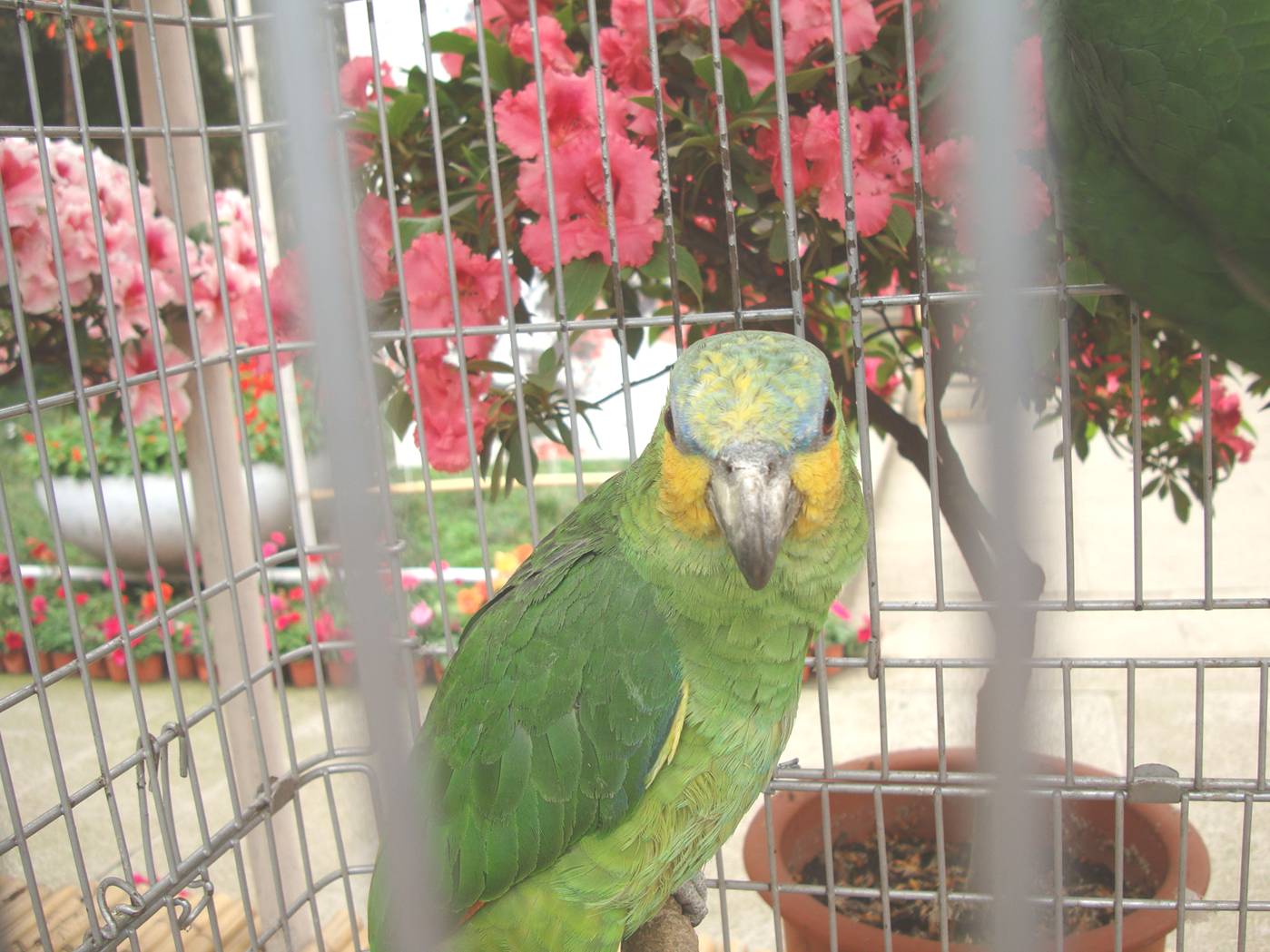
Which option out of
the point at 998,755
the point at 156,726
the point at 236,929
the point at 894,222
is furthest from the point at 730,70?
the point at 156,726

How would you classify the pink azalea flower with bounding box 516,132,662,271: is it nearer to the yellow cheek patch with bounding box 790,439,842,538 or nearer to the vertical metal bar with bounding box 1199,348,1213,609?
the yellow cheek patch with bounding box 790,439,842,538

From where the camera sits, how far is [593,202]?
785mm

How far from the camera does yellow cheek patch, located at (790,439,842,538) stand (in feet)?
1.93

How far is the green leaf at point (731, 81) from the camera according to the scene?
0.77 meters

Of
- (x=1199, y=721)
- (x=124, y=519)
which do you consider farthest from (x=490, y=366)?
(x=124, y=519)

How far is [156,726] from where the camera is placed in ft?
6.52

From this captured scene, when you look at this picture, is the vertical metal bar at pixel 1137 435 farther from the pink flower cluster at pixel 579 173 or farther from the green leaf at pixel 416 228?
the green leaf at pixel 416 228

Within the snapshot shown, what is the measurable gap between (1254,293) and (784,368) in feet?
1.43

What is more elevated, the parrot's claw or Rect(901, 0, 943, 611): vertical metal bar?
Rect(901, 0, 943, 611): vertical metal bar

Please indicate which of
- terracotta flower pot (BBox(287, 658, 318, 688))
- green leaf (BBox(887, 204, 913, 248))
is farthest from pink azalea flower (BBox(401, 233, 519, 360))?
terracotta flower pot (BBox(287, 658, 318, 688))

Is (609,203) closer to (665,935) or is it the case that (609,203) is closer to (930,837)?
(665,935)

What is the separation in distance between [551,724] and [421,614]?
543mm

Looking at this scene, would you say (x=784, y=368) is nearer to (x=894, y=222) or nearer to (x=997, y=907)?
(x=894, y=222)

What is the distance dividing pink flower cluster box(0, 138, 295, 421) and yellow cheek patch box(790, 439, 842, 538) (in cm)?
50
